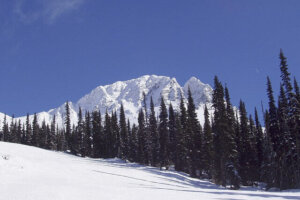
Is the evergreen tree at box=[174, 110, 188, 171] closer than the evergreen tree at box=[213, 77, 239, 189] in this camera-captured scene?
No

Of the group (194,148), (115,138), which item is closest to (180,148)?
(194,148)

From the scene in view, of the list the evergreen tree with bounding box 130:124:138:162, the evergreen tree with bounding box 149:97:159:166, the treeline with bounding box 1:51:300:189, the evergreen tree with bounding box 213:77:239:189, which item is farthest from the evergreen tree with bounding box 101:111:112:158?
the evergreen tree with bounding box 213:77:239:189

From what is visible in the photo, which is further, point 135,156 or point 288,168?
point 135,156

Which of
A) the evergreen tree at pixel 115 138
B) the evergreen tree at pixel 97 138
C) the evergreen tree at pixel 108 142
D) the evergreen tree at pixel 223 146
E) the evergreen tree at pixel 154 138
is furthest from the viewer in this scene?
the evergreen tree at pixel 97 138

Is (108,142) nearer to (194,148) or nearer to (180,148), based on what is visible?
(180,148)

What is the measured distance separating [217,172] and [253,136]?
1505cm

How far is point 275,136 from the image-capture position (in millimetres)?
50469

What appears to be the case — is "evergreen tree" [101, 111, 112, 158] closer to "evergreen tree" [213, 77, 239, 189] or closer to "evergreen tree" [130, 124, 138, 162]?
"evergreen tree" [130, 124, 138, 162]

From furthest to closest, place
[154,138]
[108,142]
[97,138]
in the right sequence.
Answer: [97,138] → [108,142] → [154,138]

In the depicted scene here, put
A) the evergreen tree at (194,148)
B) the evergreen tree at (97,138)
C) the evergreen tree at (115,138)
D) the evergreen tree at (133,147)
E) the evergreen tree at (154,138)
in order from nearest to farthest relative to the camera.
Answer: the evergreen tree at (194,148), the evergreen tree at (154,138), the evergreen tree at (115,138), the evergreen tree at (97,138), the evergreen tree at (133,147)

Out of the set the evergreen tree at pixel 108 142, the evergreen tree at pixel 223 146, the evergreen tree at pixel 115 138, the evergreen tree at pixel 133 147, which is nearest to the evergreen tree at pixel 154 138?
the evergreen tree at pixel 133 147

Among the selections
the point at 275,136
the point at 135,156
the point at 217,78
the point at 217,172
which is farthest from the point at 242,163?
the point at 135,156

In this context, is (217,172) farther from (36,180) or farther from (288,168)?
(36,180)

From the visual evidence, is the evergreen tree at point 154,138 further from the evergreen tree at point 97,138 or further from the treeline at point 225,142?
the evergreen tree at point 97,138
